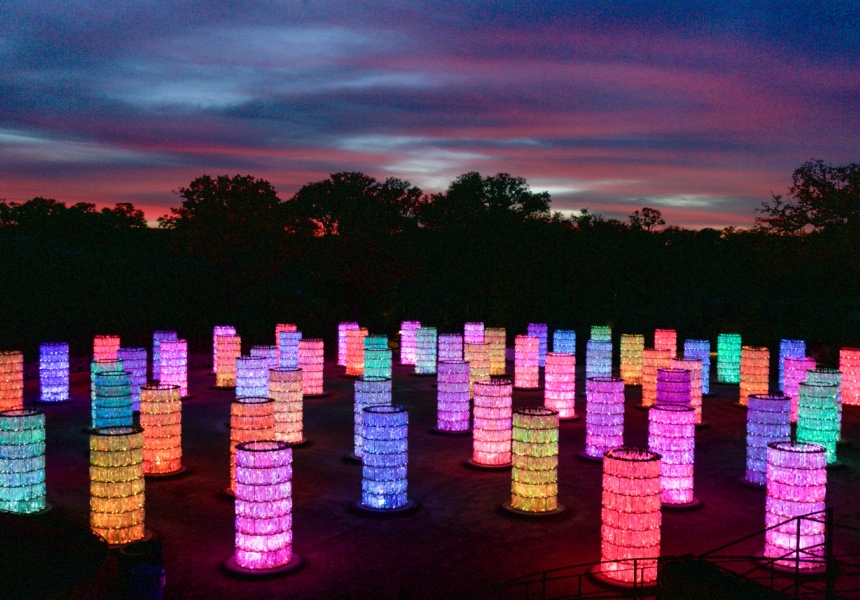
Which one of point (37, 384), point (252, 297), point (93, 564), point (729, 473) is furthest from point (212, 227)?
point (93, 564)

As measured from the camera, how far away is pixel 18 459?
11398 mm

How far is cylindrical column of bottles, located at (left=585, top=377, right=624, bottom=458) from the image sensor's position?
15125 millimetres

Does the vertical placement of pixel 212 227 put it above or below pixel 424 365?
above

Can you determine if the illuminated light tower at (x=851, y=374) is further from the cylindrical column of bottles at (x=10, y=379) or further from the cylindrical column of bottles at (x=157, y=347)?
the cylindrical column of bottles at (x=10, y=379)

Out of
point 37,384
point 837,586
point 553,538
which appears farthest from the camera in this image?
point 37,384

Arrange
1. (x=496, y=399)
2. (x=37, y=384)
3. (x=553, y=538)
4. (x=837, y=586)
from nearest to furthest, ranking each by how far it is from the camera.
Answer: (x=837, y=586) → (x=553, y=538) → (x=496, y=399) → (x=37, y=384)

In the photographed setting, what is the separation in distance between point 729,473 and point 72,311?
1205 inches

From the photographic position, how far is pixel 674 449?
12.7 metres

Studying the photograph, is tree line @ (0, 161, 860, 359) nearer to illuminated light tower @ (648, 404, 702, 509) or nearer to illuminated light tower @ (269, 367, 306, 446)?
illuminated light tower @ (269, 367, 306, 446)

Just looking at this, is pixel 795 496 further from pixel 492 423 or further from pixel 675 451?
pixel 492 423

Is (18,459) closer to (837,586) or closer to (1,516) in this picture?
(1,516)

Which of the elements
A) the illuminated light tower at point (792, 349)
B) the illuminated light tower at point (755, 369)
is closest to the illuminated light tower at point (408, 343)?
the illuminated light tower at point (755, 369)

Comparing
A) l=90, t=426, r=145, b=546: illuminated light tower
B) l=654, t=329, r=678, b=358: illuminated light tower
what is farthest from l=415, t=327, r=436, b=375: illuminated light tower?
l=90, t=426, r=145, b=546: illuminated light tower

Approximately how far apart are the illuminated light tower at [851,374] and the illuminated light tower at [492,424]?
12609mm
